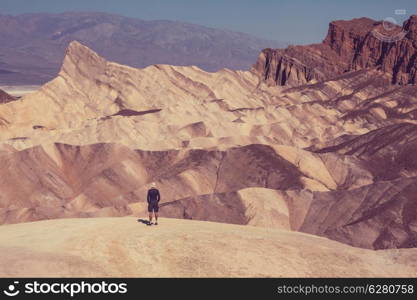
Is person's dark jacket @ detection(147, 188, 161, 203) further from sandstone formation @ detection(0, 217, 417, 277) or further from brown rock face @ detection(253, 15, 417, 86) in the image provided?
brown rock face @ detection(253, 15, 417, 86)

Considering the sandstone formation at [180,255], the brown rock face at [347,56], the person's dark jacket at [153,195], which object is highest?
the person's dark jacket at [153,195]

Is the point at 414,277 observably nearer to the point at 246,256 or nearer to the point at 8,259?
the point at 246,256

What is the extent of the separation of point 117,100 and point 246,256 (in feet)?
190

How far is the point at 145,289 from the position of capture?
11945 millimetres

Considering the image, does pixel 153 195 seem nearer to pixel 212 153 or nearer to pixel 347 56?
pixel 212 153

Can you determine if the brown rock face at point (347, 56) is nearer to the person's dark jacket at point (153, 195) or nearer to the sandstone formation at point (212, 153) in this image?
the sandstone formation at point (212, 153)

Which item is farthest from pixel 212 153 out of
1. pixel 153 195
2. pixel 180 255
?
pixel 180 255

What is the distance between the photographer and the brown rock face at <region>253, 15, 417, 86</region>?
300 ft

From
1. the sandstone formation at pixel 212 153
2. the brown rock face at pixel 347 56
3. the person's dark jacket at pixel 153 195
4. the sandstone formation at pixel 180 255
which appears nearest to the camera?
the sandstone formation at pixel 180 255

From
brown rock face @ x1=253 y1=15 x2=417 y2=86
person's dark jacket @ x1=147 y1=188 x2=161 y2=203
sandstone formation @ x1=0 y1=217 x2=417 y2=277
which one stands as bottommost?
brown rock face @ x1=253 y1=15 x2=417 y2=86

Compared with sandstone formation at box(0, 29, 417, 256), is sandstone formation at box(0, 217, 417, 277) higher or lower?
higher

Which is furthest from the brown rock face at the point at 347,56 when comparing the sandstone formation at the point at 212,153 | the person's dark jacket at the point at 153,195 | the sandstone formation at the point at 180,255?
the person's dark jacket at the point at 153,195

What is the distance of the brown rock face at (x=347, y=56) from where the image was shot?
9156 cm

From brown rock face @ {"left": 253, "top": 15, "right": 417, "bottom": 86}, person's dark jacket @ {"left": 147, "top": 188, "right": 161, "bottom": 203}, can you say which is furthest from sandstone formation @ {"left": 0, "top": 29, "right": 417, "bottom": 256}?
person's dark jacket @ {"left": 147, "top": 188, "right": 161, "bottom": 203}
